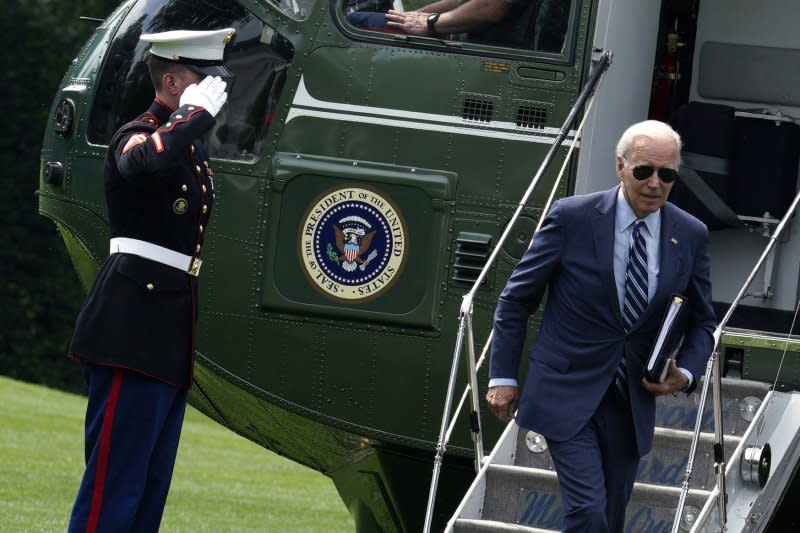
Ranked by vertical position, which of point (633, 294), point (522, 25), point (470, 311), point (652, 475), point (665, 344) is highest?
point (522, 25)

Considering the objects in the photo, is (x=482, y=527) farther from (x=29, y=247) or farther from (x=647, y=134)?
(x=29, y=247)

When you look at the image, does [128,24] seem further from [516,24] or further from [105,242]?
[516,24]

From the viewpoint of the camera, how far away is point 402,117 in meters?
7.36

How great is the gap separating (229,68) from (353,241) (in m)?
0.93

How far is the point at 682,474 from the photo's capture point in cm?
656

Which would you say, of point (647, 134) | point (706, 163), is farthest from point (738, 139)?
point (647, 134)

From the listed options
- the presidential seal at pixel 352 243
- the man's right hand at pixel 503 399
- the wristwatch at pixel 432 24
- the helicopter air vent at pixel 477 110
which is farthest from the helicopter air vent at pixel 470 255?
the man's right hand at pixel 503 399

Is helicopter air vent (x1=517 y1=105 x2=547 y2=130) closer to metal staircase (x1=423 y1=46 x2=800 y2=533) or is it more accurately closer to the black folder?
metal staircase (x1=423 y1=46 x2=800 y2=533)

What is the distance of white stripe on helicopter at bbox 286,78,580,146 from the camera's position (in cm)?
729

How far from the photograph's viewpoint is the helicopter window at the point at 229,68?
295 inches

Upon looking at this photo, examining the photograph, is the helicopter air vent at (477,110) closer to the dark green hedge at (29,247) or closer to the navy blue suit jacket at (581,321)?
the navy blue suit jacket at (581,321)

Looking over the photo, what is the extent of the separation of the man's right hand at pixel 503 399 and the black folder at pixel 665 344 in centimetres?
42

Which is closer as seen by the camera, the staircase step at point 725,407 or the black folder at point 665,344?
the black folder at point 665,344

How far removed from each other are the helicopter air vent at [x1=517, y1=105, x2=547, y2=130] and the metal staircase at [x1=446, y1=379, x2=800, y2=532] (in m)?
1.28
